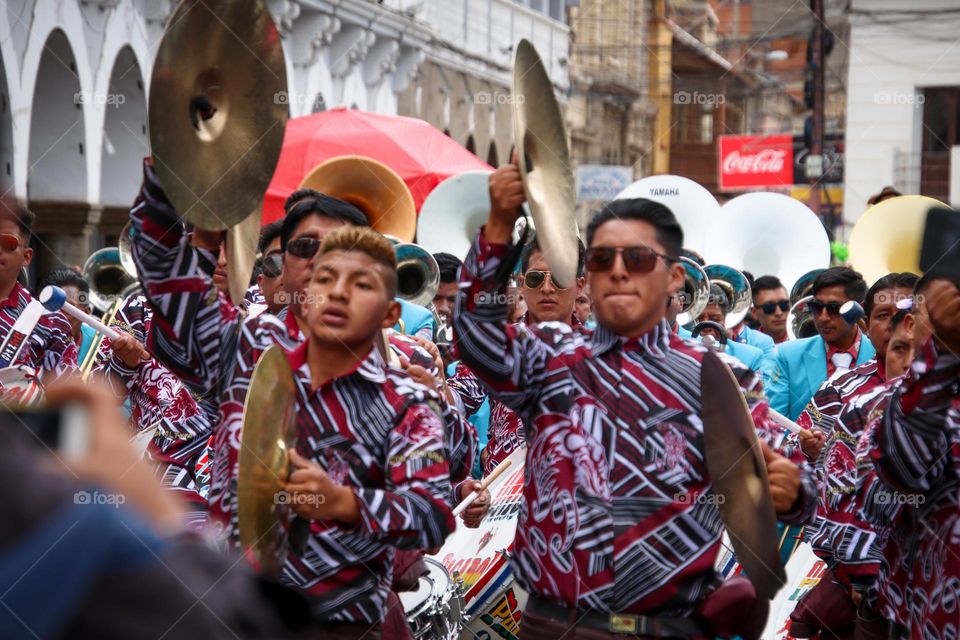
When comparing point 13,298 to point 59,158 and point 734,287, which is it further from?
point 59,158

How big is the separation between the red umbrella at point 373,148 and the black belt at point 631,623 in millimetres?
12108

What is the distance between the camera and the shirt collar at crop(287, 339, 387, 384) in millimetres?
4180

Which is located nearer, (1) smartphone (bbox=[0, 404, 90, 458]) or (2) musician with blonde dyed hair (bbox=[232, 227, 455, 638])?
(1) smartphone (bbox=[0, 404, 90, 458])

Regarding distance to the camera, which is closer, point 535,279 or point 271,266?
point 271,266

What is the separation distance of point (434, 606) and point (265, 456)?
2.24 meters

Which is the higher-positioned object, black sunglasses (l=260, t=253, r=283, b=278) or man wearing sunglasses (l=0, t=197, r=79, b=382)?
black sunglasses (l=260, t=253, r=283, b=278)

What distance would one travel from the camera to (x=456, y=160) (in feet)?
63.2

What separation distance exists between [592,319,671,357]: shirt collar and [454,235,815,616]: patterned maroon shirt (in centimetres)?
3

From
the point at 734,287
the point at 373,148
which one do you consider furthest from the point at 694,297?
the point at 373,148

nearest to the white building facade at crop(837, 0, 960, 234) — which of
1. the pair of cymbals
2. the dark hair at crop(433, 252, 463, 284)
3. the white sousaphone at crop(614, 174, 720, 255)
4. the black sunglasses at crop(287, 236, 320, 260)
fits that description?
the white sousaphone at crop(614, 174, 720, 255)

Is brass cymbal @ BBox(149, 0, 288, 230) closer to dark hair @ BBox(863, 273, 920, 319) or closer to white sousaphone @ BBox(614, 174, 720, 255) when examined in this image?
dark hair @ BBox(863, 273, 920, 319)

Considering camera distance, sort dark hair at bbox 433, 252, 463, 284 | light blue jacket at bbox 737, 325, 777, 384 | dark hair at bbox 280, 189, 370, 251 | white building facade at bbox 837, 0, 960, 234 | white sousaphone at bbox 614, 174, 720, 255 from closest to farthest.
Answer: dark hair at bbox 280, 189, 370, 251 < light blue jacket at bbox 737, 325, 777, 384 < dark hair at bbox 433, 252, 463, 284 < white sousaphone at bbox 614, 174, 720, 255 < white building facade at bbox 837, 0, 960, 234

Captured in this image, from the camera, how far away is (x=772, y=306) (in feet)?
41.0

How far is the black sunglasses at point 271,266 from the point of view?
614 cm
